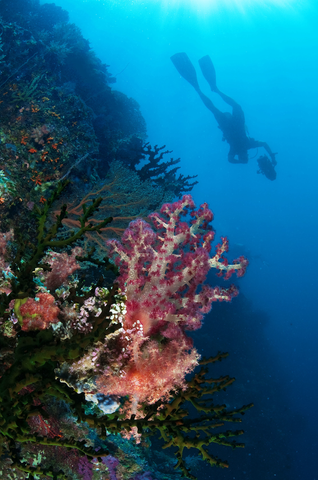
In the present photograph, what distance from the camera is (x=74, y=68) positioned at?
11.3 m

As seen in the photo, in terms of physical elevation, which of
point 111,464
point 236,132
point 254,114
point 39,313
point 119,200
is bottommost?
point 111,464

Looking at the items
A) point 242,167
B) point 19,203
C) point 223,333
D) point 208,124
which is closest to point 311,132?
point 242,167

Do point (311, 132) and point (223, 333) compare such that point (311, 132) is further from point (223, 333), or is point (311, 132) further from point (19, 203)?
point (19, 203)

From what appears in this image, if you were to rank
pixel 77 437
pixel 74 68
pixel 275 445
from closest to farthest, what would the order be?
pixel 77 437, pixel 74 68, pixel 275 445

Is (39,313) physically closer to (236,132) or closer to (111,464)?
(111,464)

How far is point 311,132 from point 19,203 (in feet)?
369

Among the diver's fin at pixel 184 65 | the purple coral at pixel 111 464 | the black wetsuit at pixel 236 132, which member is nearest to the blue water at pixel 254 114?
the black wetsuit at pixel 236 132

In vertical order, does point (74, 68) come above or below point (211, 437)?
above

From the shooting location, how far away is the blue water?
5272 cm

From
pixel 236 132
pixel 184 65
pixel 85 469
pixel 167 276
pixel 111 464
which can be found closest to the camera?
pixel 167 276

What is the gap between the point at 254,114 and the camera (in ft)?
317

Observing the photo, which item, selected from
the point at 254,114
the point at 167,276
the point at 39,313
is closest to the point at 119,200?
the point at 167,276

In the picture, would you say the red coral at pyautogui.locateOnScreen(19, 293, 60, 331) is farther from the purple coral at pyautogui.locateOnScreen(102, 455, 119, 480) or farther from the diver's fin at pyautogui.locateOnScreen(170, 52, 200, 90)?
the diver's fin at pyautogui.locateOnScreen(170, 52, 200, 90)

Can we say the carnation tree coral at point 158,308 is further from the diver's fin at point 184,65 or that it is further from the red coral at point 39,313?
the diver's fin at point 184,65
